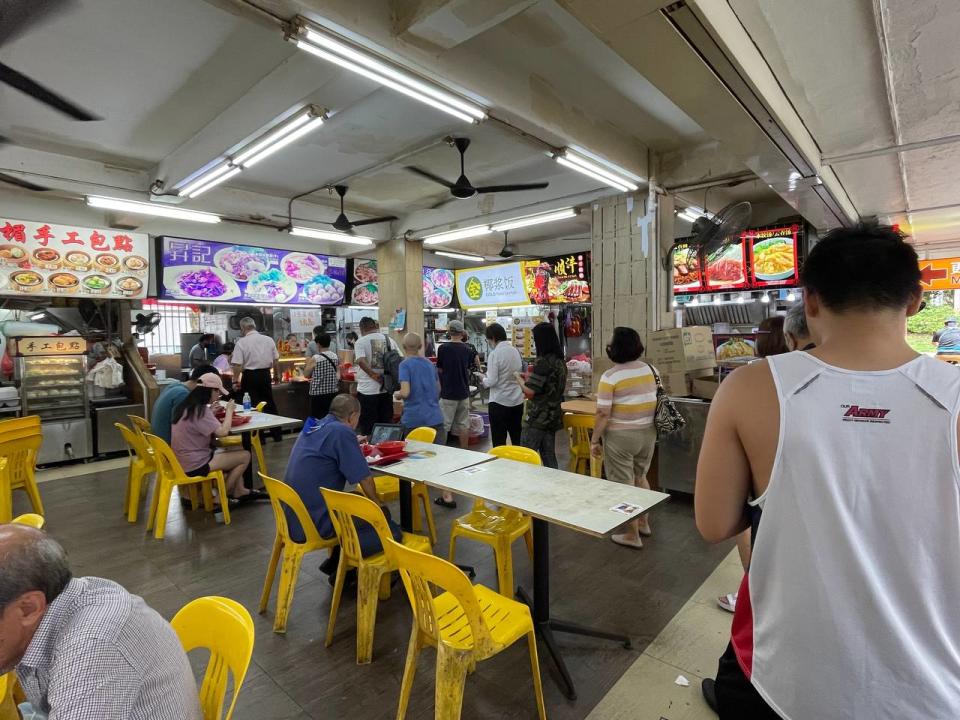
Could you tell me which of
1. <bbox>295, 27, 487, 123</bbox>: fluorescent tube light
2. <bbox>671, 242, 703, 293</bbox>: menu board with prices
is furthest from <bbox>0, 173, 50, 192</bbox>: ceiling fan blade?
<bbox>671, 242, 703, 293</bbox>: menu board with prices

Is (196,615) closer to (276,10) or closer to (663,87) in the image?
Answer: (276,10)

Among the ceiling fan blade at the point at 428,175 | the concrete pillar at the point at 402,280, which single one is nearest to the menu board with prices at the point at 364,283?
the concrete pillar at the point at 402,280

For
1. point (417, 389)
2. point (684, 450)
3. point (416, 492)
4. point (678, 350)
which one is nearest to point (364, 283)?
point (417, 389)

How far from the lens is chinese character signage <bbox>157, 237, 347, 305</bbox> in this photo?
705 cm

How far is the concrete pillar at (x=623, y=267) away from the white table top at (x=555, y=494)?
3010mm

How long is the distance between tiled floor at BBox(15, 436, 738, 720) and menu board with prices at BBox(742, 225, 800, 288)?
3.57 m

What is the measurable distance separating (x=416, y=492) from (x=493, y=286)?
5225mm

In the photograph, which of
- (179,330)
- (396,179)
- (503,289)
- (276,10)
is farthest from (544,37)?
(179,330)

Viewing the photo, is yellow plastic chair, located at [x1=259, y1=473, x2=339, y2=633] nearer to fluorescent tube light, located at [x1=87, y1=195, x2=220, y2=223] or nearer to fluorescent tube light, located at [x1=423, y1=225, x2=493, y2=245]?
fluorescent tube light, located at [x1=87, y1=195, x2=220, y2=223]

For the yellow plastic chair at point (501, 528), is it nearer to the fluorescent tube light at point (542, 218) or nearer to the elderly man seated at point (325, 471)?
the elderly man seated at point (325, 471)

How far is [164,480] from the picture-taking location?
14.0 ft

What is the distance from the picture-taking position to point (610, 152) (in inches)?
194

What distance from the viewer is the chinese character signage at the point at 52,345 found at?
618 cm

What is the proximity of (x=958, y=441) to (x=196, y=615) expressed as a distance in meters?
1.95
